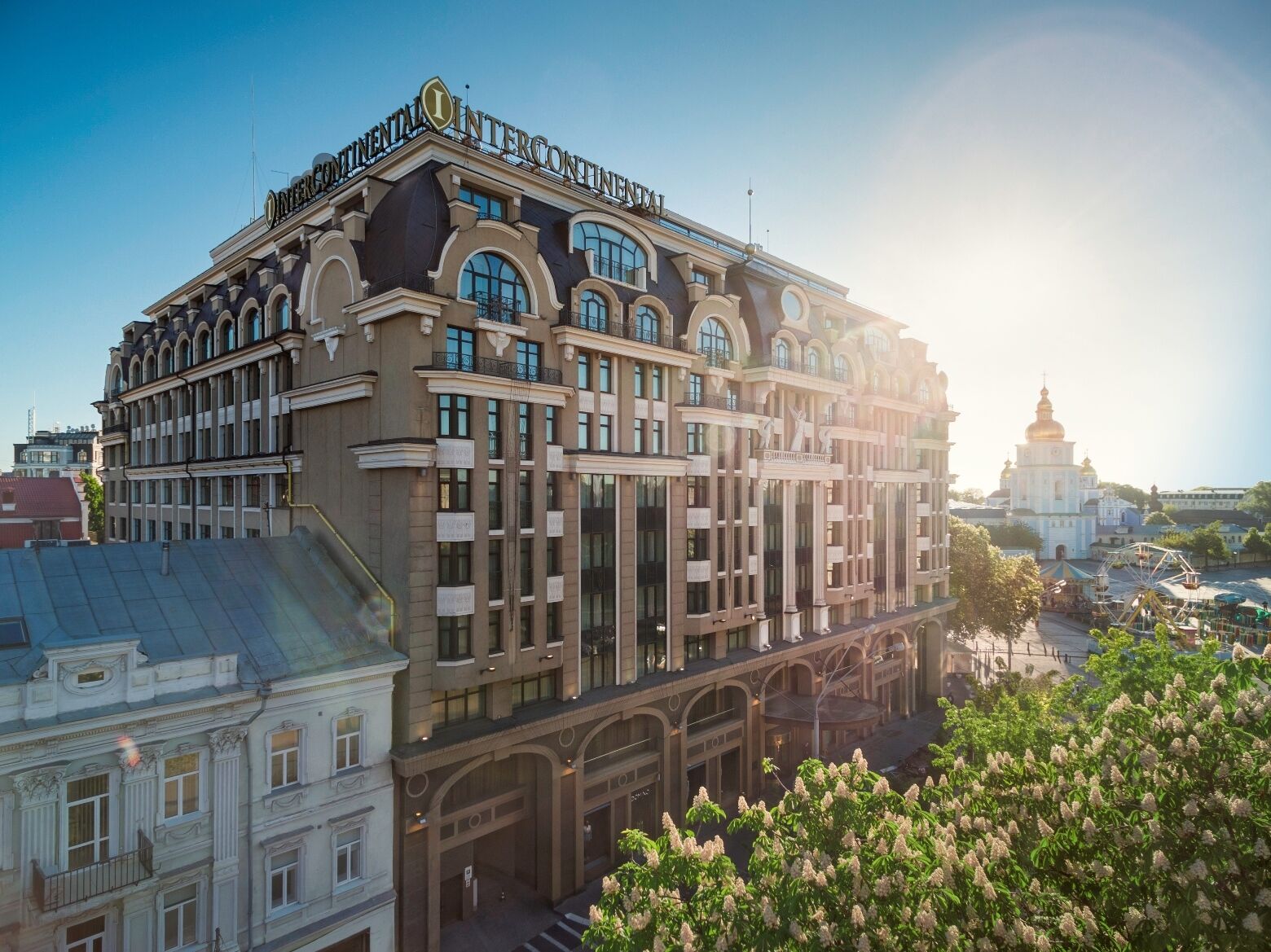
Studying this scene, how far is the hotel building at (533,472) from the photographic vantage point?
26.9 metres

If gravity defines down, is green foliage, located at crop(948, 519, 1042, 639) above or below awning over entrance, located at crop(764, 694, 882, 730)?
above

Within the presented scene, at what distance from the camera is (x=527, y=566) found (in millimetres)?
29531

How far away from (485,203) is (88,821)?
89.1 ft

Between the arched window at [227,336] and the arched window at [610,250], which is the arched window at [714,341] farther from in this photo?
the arched window at [227,336]

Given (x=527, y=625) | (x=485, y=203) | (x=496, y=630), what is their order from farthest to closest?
(x=485, y=203) → (x=527, y=625) → (x=496, y=630)

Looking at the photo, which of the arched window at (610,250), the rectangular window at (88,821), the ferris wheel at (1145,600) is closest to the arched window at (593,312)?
the arched window at (610,250)

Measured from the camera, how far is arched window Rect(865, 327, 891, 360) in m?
52.8

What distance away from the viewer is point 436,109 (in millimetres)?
29500

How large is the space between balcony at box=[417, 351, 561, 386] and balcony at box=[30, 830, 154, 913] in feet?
59.6

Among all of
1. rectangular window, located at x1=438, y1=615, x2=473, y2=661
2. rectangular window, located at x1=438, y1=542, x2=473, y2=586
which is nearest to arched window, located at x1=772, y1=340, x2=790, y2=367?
rectangular window, located at x1=438, y1=542, x2=473, y2=586

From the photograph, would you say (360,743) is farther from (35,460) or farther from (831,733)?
(35,460)

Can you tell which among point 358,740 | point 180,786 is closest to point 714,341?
point 358,740

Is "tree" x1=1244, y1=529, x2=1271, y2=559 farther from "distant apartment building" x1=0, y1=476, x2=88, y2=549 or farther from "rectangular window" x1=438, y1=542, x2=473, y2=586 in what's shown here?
"distant apartment building" x1=0, y1=476, x2=88, y2=549

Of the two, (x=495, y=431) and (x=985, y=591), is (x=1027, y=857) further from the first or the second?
(x=985, y=591)
